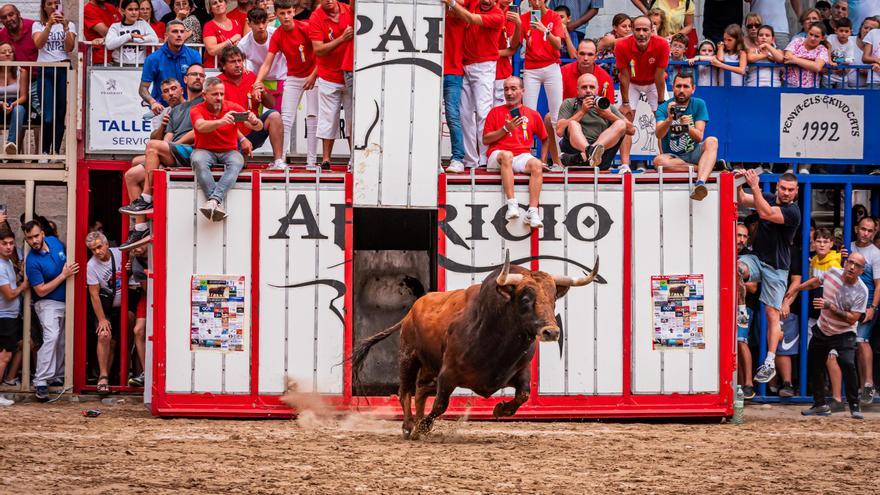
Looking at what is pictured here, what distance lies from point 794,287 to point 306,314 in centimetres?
596

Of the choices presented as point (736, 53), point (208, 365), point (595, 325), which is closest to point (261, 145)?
point (208, 365)

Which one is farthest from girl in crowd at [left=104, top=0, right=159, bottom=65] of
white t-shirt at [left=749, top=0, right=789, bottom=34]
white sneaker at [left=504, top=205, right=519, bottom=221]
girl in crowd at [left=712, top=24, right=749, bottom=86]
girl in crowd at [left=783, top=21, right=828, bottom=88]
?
white t-shirt at [left=749, top=0, right=789, bottom=34]

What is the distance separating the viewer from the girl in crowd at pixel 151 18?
1788 cm

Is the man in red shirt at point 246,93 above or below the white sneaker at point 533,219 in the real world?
above

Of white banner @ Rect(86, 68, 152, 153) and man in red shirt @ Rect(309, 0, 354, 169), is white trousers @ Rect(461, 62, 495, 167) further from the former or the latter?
white banner @ Rect(86, 68, 152, 153)

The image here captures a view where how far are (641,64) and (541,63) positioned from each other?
1.21 m

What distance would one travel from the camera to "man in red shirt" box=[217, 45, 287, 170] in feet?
51.6

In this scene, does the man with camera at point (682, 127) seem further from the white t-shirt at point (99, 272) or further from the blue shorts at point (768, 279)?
the white t-shirt at point (99, 272)

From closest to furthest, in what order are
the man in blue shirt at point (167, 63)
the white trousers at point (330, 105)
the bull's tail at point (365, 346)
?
the bull's tail at point (365, 346), the white trousers at point (330, 105), the man in blue shirt at point (167, 63)

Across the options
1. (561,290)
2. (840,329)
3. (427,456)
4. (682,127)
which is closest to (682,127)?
(682,127)

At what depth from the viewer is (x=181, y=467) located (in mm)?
11070

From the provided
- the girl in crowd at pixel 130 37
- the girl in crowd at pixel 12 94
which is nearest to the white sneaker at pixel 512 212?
the girl in crowd at pixel 130 37

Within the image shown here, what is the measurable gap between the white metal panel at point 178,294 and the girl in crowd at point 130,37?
9.75 ft

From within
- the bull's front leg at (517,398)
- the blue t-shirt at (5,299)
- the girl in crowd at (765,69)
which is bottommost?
the bull's front leg at (517,398)
